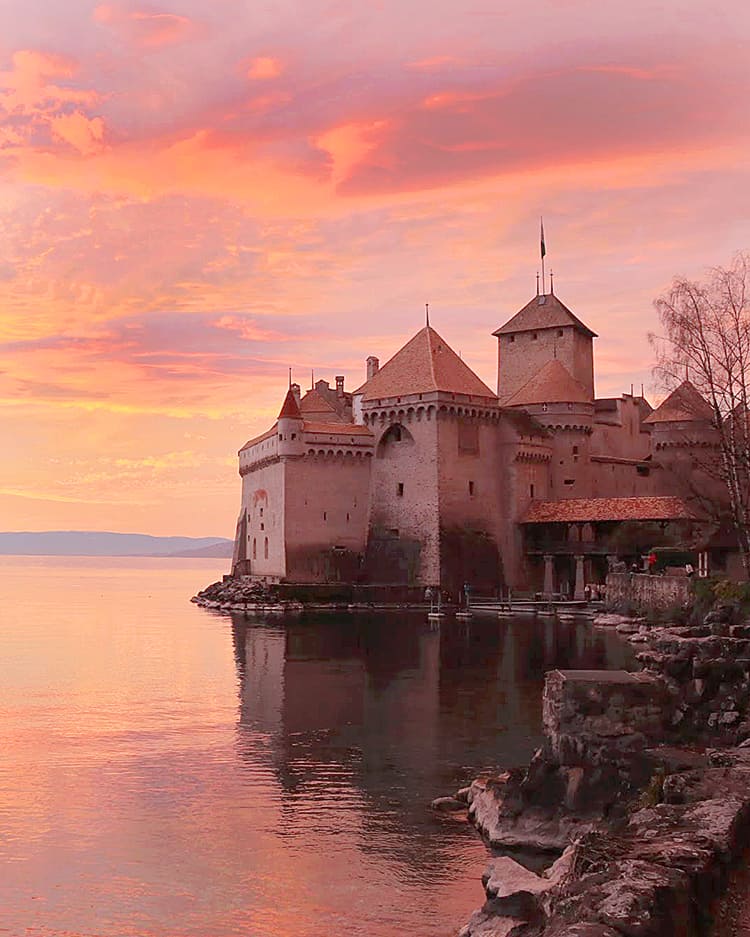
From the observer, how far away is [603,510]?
54500mm

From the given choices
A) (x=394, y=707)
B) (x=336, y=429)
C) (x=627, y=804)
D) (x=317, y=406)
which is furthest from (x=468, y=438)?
(x=627, y=804)

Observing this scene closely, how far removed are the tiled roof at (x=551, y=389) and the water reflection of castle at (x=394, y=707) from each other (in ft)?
69.4

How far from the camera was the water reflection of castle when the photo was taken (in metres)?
17.1

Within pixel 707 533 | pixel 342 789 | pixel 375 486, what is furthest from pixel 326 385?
pixel 342 789

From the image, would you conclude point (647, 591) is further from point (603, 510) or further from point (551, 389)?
point (551, 389)

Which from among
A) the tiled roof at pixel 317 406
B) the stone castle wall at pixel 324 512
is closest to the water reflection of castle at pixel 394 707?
the stone castle wall at pixel 324 512

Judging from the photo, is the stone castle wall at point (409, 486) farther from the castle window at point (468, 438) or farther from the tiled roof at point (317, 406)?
the tiled roof at point (317, 406)

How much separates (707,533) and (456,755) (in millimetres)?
28087

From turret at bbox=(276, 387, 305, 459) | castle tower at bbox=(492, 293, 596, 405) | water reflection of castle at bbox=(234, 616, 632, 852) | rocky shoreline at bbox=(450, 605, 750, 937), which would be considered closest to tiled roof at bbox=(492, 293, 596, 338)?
castle tower at bbox=(492, 293, 596, 405)

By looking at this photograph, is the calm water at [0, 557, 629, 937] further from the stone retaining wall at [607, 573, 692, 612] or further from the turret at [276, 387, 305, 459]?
the turret at [276, 387, 305, 459]

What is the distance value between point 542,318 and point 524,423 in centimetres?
1199

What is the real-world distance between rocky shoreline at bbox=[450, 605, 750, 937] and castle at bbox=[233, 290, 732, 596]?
34.2 meters

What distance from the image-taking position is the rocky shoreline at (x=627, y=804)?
8.91 metres

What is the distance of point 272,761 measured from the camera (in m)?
18.9
